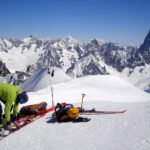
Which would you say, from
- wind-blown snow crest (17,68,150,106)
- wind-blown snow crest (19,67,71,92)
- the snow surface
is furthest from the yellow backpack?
wind-blown snow crest (19,67,71,92)

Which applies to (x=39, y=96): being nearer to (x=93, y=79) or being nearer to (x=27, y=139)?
(x=27, y=139)

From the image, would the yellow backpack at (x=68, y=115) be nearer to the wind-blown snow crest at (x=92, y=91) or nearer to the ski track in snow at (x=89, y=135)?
the ski track in snow at (x=89, y=135)

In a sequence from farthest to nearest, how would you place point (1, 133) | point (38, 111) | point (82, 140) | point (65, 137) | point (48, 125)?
point (38, 111)
point (48, 125)
point (1, 133)
point (65, 137)
point (82, 140)

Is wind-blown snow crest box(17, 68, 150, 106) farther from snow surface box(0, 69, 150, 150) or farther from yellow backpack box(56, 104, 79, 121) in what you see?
snow surface box(0, 69, 150, 150)

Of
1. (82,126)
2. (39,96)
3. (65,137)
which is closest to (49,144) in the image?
(65,137)

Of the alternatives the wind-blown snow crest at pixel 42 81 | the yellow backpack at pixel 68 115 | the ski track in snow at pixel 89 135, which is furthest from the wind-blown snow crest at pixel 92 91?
the ski track in snow at pixel 89 135

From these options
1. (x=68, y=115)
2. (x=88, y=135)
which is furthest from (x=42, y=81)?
(x=88, y=135)

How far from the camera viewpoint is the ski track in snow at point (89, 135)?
5918mm

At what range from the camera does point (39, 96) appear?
18.7 meters

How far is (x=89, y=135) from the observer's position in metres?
6.88

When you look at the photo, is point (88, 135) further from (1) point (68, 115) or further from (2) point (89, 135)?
(1) point (68, 115)

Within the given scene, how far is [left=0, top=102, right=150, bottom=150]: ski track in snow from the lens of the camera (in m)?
5.92

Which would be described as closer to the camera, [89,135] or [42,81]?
[89,135]

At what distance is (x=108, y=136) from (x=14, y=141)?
3.88 meters
